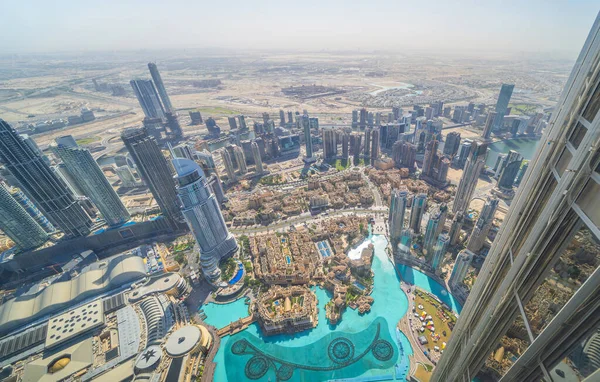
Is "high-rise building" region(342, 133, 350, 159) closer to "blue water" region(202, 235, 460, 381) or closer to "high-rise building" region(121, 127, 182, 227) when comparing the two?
"blue water" region(202, 235, 460, 381)

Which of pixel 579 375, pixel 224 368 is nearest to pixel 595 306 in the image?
pixel 579 375

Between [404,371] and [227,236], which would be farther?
[227,236]

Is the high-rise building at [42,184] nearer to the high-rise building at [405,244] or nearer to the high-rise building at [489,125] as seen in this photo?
the high-rise building at [405,244]

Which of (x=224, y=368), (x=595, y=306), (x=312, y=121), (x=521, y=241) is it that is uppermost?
(x=595, y=306)

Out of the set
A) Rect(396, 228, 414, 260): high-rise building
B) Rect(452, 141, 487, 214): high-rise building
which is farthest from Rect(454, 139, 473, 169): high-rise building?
Rect(396, 228, 414, 260): high-rise building

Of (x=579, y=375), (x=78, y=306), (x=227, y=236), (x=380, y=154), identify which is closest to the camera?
(x=579, y=375)

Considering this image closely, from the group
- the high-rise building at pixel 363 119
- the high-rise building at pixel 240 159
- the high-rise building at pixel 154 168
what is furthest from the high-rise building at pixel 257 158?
the high-rise building at pixel 363 119

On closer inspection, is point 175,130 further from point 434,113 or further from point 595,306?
point 595,306
